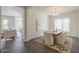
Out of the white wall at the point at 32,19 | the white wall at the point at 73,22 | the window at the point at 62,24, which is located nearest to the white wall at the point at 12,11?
the white wall at the point at 32,19

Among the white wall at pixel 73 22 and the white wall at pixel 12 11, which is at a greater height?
the white wall at pixel 12 11

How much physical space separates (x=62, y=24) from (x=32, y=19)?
0.64 meters

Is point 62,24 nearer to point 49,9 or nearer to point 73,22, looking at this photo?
point 73,22

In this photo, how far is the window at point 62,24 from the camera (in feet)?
7.05

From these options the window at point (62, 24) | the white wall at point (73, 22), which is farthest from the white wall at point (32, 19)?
the white wall at point (73, 22)

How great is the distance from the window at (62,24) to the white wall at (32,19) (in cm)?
27

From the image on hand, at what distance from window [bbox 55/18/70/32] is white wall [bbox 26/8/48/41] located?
0.89 ft

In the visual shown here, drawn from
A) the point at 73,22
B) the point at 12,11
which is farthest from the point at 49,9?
the point at 12,11

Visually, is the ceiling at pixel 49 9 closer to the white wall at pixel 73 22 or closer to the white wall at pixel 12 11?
the white wall at pixel 73 22

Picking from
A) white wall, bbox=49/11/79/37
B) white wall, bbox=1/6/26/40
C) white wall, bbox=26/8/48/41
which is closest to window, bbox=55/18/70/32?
white wall, bbox=49/11/79/37

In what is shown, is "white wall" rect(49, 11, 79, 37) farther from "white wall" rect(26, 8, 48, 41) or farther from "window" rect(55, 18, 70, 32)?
"white wall" rect(26, 8, 48, 41)

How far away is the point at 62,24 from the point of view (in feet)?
7.05

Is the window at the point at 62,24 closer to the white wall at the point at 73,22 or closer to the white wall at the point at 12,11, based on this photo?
the white wall at the point at 73,22
